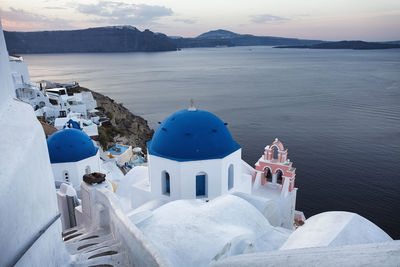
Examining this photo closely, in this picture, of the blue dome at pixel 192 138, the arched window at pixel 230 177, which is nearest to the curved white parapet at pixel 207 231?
the blue dome at pixel 192 138

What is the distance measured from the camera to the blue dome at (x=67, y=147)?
14148mm

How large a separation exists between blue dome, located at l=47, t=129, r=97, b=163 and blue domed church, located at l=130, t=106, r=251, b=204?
4.69 m

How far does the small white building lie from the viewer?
1415cm

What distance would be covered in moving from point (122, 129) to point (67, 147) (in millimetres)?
25481

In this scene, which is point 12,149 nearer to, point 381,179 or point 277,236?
point 277,236

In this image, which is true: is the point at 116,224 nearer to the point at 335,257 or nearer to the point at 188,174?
the point at 335,257

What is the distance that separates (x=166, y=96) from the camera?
2505 inches

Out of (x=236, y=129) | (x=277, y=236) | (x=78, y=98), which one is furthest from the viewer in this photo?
(x=78, y=98)

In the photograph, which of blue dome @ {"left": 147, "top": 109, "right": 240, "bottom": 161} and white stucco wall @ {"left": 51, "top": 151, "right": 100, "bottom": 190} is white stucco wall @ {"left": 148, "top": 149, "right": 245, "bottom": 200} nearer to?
blue dome @ {"left": 147, "top": 109, "right": 240, "bottom": 161}

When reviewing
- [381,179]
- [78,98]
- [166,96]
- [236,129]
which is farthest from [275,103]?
[78,98]

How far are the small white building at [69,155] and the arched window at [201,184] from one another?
21.1 ft

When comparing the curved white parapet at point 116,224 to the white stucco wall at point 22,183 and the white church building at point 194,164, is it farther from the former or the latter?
the white church building at point 194,164

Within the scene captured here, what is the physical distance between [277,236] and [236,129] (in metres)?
31.2

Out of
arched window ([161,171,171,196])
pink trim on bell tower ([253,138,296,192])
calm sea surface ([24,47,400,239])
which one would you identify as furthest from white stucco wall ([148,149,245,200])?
calm sea surface ([24,47,400,239])
